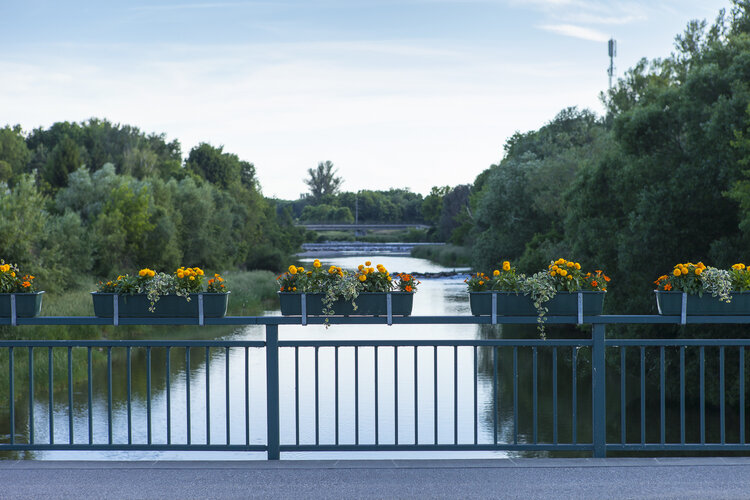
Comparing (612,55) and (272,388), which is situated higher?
(612,55)

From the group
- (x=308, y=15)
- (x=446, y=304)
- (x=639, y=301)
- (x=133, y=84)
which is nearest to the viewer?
(x=639, y=301)

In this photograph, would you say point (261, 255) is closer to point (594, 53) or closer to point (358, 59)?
point (358, 59)

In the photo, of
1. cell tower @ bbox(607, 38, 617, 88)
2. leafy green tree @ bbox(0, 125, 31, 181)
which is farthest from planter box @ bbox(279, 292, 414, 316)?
leafy green tree @ bbox(0, 125, 31, 181)

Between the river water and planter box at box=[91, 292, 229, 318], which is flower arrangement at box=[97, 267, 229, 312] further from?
the river water

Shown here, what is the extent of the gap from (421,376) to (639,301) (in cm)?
612

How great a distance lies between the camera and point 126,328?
27.5m

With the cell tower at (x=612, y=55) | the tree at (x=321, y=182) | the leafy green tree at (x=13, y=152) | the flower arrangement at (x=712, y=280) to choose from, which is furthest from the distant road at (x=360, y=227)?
the flower arrangement at (x=712, y=280)

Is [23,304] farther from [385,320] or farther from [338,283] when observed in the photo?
[385,320]

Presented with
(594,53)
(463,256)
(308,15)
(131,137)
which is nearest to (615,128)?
(308,15)

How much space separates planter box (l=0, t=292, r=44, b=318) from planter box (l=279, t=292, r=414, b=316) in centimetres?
165

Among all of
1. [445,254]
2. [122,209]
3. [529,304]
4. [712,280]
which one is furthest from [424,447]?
[445,254]

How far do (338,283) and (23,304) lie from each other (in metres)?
2.10

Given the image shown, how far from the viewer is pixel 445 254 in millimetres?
70938

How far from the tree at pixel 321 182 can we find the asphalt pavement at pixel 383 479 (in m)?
124
